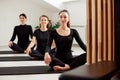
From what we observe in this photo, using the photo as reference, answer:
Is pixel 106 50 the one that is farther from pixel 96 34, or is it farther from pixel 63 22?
pixel 63 22

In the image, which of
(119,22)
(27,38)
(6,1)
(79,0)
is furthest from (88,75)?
(6,1)

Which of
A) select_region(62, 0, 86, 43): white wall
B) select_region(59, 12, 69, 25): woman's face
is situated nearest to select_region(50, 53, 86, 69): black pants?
select_region(59, 12, 69, 25): woman's face

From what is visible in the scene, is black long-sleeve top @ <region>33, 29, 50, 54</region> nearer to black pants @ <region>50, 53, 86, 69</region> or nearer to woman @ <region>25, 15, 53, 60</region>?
woman @ <region>25, 15, 53, 60</region>

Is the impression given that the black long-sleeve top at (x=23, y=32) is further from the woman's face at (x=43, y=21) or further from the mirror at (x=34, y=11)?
the mirror at (x=34, y=11)

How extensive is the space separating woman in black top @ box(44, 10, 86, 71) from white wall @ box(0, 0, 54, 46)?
211 inches

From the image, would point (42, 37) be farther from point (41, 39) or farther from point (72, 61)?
point (72, 61)

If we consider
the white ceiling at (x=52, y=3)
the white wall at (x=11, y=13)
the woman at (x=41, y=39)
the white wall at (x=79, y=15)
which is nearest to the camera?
the woman at (x=41, y=39)

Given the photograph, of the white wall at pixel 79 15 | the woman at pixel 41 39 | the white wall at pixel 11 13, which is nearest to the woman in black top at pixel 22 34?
the woman at pixel 41 39

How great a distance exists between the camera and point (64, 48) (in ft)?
13.4

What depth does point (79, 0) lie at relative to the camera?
8.45 metres

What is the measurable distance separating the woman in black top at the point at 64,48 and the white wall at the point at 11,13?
5357 mm

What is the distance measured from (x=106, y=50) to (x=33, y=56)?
3155mm

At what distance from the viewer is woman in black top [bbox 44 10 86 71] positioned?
4.00 m

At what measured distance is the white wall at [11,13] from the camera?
9.10 meters
